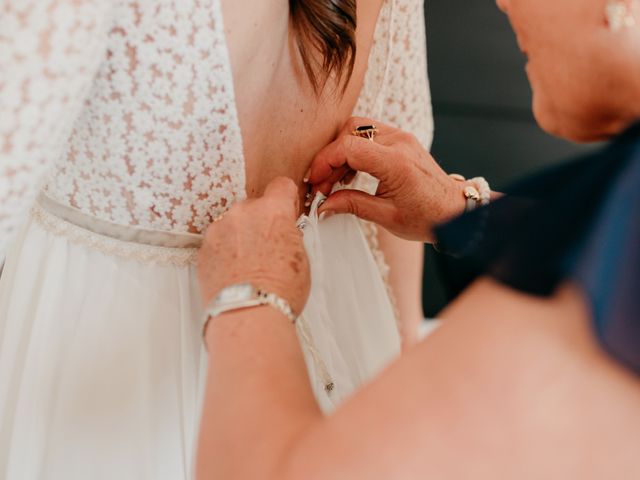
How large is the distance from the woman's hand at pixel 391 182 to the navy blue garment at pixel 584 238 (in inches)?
17.6

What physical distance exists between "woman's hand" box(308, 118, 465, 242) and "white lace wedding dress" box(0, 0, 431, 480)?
0.29 ft

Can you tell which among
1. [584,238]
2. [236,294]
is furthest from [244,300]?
[584,238]

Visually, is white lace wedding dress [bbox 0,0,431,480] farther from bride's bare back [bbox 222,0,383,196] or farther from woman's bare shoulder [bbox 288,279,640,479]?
woman's bare shoulder [bbox 288,279,640,479]

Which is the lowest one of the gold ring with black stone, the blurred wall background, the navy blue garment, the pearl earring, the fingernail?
the blurred wall background

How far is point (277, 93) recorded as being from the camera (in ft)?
2.67

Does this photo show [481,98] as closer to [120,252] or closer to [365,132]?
→ [365,132]

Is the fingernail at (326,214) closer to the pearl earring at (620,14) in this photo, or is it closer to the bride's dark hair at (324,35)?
the bride's dark hair at (324,35)

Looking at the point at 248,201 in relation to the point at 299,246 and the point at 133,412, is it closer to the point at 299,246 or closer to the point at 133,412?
the point at 299,246

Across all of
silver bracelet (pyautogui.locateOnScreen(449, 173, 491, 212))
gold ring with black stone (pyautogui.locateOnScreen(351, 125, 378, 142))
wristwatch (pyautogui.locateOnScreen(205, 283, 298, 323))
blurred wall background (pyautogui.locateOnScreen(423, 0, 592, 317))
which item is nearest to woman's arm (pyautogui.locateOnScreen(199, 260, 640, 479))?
wristwatch (pyautogui.locateOnScreen(205, 283, 298, 323))

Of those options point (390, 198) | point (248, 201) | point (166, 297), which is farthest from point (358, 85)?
point (166, 297)

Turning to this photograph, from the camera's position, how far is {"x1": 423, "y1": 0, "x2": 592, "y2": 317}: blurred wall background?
1.71 metres

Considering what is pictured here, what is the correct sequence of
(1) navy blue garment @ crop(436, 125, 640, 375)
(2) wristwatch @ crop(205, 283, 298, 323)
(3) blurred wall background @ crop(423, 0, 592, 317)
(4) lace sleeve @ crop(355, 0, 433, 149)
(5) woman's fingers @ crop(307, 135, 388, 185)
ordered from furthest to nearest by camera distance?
(3) blurred wall background @ crop(423, 0, 592, 317) → (4) lace sleeve @ crop(355, 0, 433, 149) → (5) woman's fingers @ crop(307, 135, 388, 185) → (2) wristwatch @ crop(205, 283, 298, 323) → (1) navy blue garment @ crop(436, 125, 640, 375)

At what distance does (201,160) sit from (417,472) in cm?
46

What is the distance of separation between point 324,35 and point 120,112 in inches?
10.8
